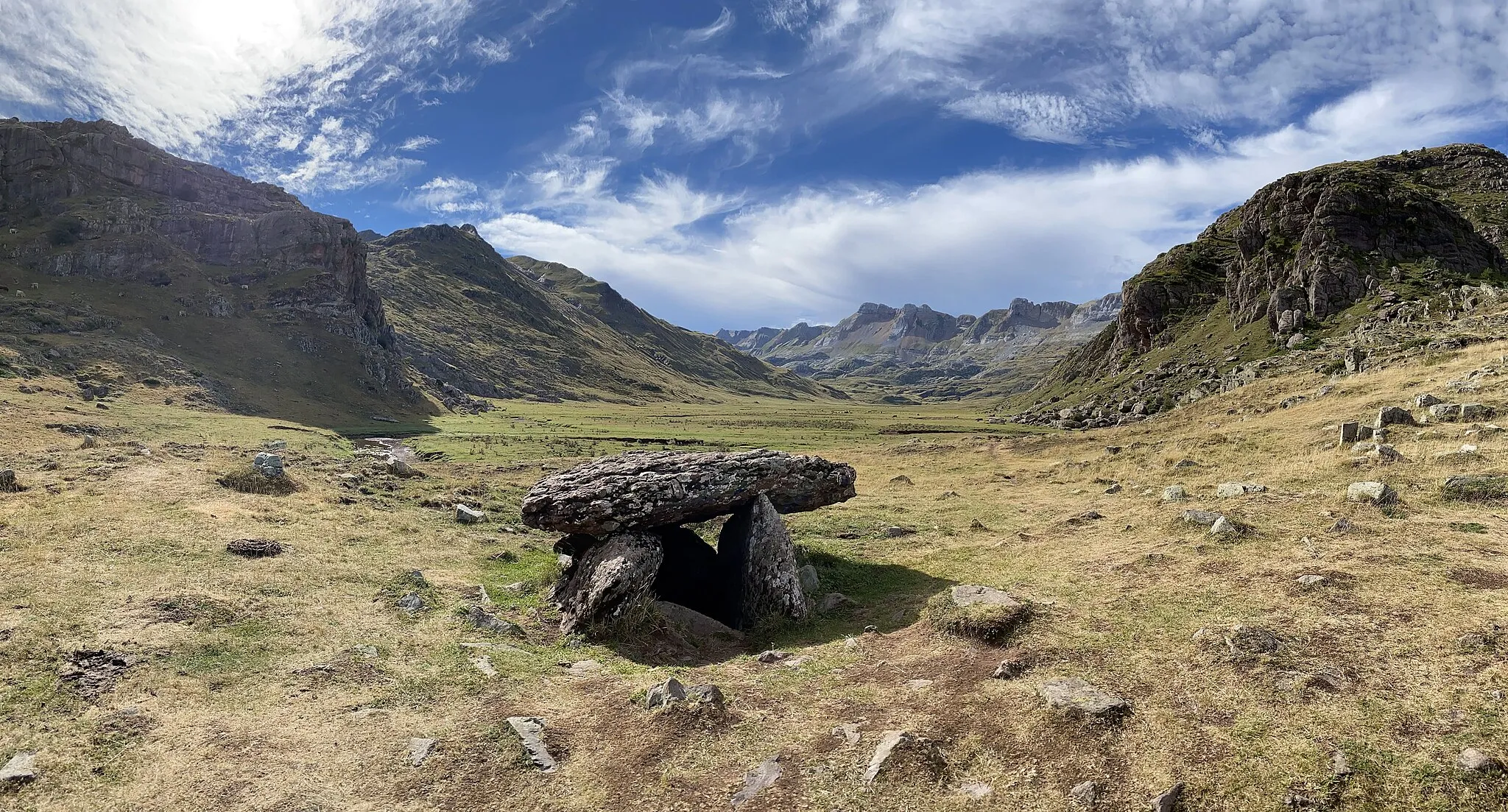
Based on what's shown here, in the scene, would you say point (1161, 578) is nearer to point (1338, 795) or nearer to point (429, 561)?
point (1338, 795)

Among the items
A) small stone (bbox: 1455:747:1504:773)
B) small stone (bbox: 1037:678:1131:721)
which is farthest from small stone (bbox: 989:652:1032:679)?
small stone (bbox: 1455:747:1504:773)

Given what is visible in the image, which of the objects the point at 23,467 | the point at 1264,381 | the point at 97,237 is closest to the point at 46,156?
the point at 97,237

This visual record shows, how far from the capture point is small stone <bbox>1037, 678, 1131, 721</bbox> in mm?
10297

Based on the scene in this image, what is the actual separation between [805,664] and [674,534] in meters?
9.30

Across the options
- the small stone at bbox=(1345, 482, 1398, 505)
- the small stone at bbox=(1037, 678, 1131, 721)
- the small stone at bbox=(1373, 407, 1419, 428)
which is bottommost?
the small stone at bbox=(1037, 678, 1131, 721)

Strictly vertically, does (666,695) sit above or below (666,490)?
below

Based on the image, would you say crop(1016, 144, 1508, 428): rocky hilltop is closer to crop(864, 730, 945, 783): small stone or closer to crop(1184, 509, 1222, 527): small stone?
crop(1184, 509, 1222, 527): small stone

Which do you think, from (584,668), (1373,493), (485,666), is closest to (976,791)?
(584,668)

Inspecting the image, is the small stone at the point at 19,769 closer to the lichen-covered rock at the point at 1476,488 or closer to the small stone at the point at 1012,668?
the small stone at the point at 1012,668

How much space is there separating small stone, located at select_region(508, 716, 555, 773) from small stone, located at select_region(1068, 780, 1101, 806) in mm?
8331

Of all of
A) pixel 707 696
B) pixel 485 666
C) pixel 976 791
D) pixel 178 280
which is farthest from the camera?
pixel 178 280

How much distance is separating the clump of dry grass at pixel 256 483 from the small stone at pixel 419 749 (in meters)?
23.5

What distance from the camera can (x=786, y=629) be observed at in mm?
18484

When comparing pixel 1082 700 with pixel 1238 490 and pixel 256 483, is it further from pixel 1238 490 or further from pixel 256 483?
pixel 256 483
